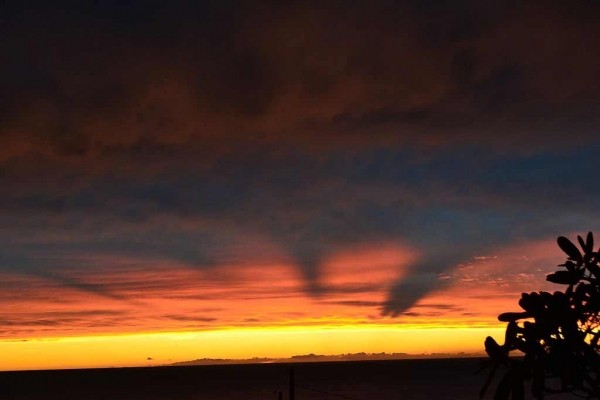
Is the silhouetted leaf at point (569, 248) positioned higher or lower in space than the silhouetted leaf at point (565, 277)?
higher

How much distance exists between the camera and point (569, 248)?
5395 mm

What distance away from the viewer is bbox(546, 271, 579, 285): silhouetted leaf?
5.30 metres

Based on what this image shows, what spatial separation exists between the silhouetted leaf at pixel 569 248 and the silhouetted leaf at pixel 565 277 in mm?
123

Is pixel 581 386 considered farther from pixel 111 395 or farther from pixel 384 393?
pixel 111 395

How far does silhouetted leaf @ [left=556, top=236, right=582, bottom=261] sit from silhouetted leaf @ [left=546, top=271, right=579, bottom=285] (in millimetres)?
123

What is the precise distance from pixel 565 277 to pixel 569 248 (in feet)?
0.72

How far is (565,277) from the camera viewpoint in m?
5.32

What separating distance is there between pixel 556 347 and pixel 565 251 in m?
0.76

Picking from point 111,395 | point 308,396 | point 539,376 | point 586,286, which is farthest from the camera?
point 111,395

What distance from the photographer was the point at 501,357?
501 centimetres

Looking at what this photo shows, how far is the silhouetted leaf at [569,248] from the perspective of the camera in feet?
17.6

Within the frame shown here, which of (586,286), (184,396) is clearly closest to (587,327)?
(586,286)

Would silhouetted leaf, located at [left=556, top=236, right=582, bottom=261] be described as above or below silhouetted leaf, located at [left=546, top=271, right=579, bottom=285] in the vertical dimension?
above

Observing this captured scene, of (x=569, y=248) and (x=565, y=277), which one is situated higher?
(x=569, y=248)
